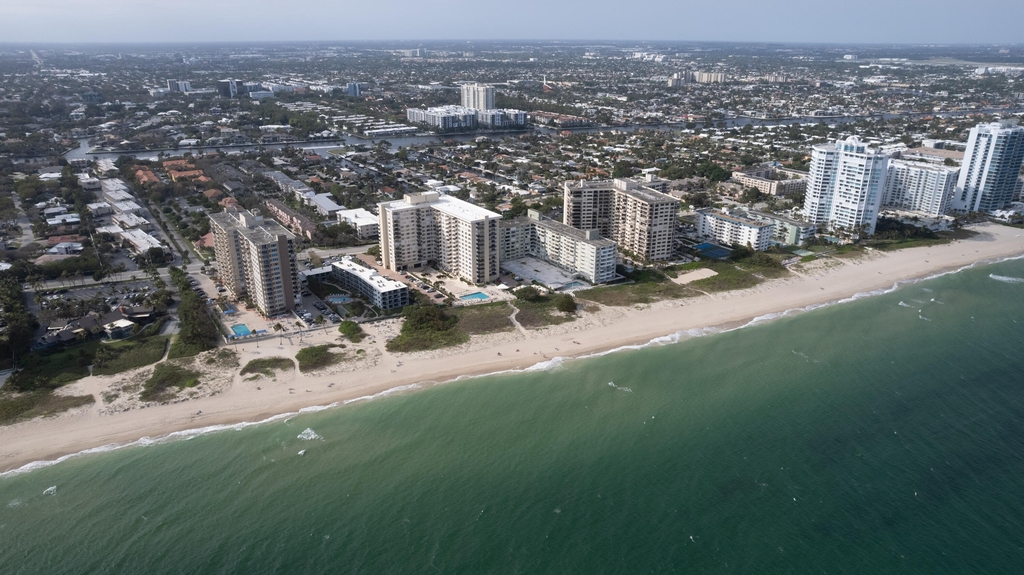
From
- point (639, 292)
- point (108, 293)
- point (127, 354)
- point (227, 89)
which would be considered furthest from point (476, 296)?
point (227, 89)

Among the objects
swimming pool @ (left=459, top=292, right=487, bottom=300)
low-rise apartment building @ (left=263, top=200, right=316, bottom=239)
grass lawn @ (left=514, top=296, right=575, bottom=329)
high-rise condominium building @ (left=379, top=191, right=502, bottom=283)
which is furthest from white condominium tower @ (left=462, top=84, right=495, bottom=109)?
grass lawn @ (left=514, top=296, right=575, bottom=329)

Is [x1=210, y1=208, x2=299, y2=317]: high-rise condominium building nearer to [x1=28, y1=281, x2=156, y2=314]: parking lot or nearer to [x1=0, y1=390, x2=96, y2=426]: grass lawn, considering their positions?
[x1=28, y1=281, x2=156, y2=314]: parking lot

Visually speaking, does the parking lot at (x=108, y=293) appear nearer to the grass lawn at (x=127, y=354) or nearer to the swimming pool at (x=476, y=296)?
the grass lawn at (x=127, y=354)

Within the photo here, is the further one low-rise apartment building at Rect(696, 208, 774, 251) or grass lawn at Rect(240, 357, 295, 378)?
low-rise apartment building at Rect(696, 208, 774, 251)

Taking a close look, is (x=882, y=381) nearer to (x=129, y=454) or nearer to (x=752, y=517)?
(x=752, y=517)

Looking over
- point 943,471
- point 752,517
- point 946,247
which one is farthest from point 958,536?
point 946,247

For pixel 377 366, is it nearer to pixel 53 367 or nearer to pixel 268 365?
pixel 268 365

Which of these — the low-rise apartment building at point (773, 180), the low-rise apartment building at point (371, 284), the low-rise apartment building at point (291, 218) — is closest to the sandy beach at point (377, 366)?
the low-rise apartment building at point (371, 284)
